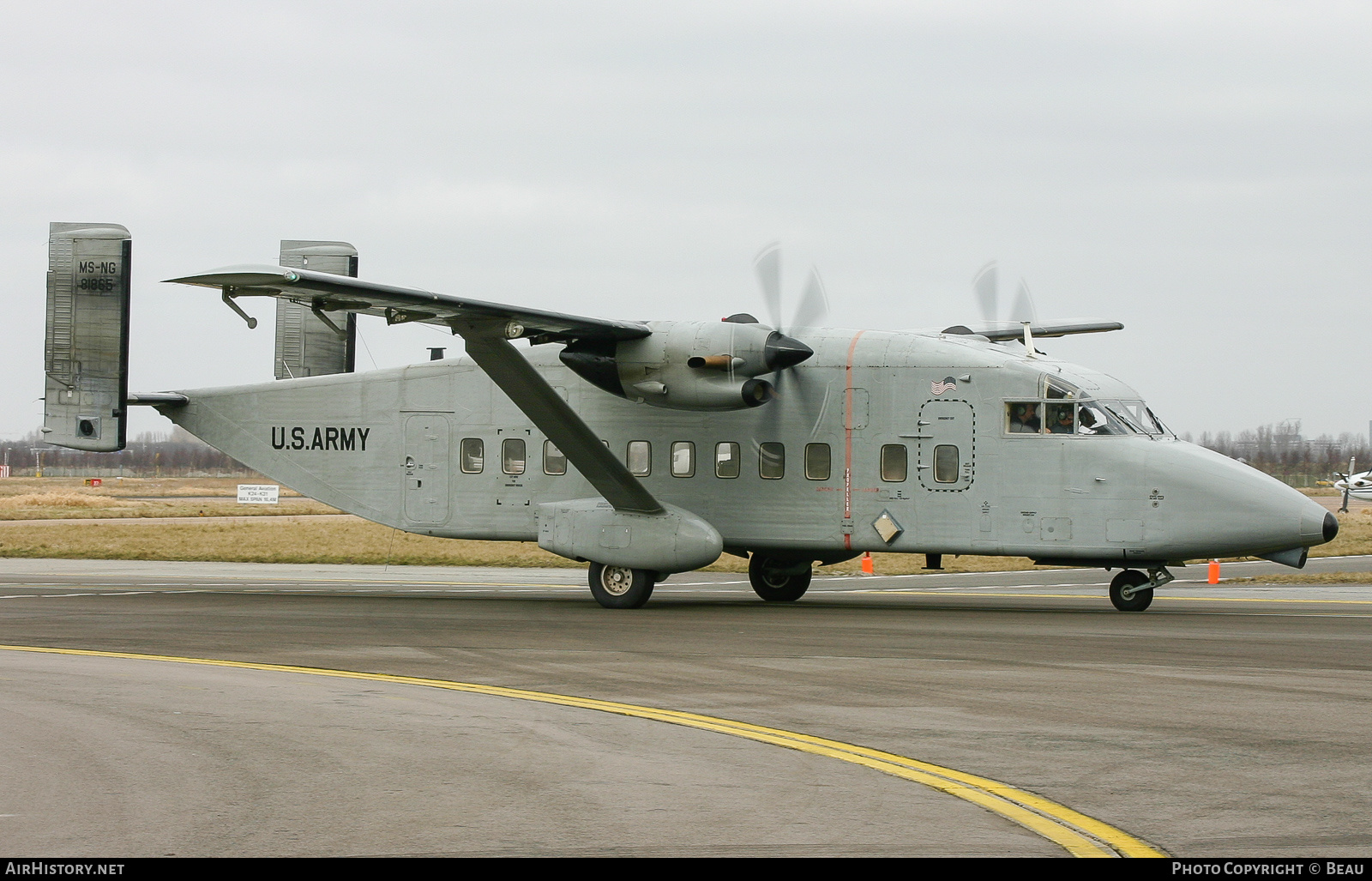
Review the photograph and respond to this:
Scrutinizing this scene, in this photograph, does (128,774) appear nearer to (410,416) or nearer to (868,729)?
(868,729)

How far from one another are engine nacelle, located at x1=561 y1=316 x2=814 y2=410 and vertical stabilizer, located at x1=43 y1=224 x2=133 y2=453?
28.1 ft

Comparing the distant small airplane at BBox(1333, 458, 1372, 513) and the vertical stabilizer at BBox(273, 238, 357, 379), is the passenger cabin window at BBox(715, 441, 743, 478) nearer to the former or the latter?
the vertical stabilizer at BBox(273, 238, 357, 379)

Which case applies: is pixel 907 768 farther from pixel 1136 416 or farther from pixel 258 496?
pixel 258 496

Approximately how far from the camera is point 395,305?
18.3 meters

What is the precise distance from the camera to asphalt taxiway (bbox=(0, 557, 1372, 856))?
21.2 feet

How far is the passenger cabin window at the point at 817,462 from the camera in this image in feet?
67.4

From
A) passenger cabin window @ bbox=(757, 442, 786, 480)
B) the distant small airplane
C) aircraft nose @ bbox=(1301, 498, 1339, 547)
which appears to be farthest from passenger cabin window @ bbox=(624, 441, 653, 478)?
the distant small airplane

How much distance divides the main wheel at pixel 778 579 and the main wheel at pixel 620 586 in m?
2.31

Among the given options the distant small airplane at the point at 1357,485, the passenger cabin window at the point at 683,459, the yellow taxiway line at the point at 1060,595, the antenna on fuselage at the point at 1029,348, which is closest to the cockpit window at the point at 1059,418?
the antenna on fuselage at the point at 1029,348

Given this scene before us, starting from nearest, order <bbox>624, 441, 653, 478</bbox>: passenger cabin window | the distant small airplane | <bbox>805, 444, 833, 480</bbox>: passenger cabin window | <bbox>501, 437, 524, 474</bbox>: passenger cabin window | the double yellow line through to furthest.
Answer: the double yellow line
<bbox>805, 444, 833, 480</bbox>: passenger cabin window
<bbox>624, 441, 653, 478</bbox>: passenger cabin window
<bbox>501, 437, 524, 474</bbox>: passenger cabin window
the distant small airplane

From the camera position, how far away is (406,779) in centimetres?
764

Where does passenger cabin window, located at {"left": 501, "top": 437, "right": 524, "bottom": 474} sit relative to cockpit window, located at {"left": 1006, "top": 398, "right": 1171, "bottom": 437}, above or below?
below

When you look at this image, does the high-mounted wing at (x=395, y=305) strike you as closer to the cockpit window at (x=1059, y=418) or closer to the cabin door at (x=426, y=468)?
the cabin door at (x=426, y=468)
